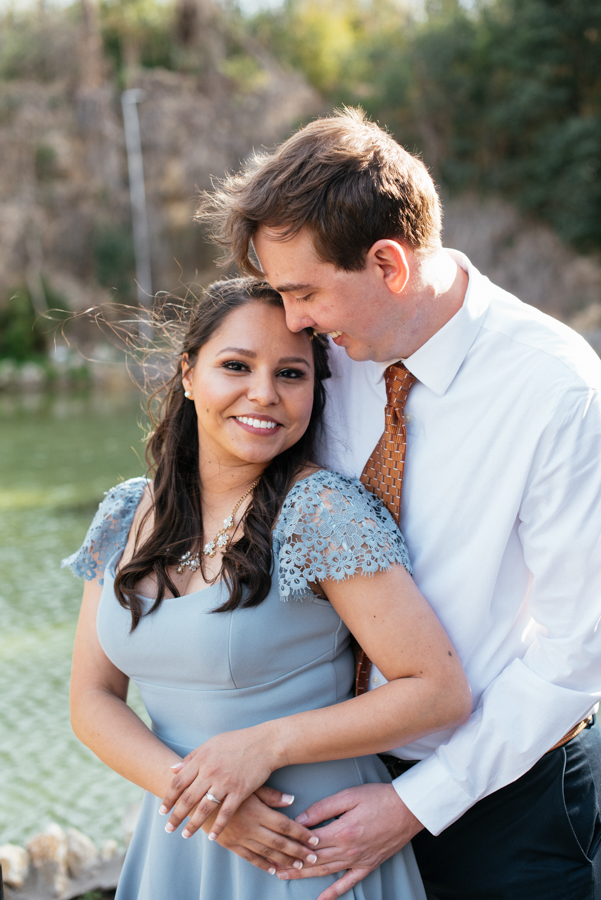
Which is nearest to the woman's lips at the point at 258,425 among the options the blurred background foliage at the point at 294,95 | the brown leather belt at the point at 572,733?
the brown leather belt at the point at 572,733

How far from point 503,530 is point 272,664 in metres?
0.49

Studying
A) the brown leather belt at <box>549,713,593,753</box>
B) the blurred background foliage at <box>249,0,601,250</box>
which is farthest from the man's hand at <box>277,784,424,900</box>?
the blurred background foliage at <box>249,0,601,250</box>

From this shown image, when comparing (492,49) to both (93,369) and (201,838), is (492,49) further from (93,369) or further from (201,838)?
(201,838)

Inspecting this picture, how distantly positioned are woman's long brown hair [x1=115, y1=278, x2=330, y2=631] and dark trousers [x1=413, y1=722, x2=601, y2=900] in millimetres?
666

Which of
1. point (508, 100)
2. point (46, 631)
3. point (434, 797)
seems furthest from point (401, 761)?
point (508, 100)

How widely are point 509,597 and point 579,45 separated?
28036mm

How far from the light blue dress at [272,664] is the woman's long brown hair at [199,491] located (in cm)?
→ 4

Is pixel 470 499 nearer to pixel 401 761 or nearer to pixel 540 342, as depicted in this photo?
pixel 540 342

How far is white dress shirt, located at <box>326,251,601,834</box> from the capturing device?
1396mm

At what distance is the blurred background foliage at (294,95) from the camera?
24719 mm

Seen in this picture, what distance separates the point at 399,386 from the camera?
5.23 ft

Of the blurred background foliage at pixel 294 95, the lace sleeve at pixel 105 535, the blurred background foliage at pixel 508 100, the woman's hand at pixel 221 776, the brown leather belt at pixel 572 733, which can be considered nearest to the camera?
the woman's hand at pixel 221 776

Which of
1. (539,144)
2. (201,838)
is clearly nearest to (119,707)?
(201,838)

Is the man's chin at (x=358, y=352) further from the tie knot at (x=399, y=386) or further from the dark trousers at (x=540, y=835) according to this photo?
the dark trousers at (x=540, y=835)
